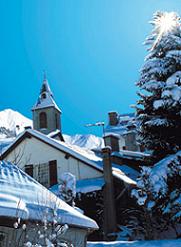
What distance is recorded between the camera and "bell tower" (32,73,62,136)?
137 ft

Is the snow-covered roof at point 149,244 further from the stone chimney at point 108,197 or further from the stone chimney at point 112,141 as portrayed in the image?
the stone chimney at point 112,141

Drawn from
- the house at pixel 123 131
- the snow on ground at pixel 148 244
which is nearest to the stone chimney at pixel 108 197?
the snow on ground at pixel 148 244

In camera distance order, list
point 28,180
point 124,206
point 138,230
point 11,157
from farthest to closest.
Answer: point 11,157
point 124,206
point 138,230
point 28,180

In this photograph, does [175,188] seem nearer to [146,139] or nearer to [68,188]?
[146,139]

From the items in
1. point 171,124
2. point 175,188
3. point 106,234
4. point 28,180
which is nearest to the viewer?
point 28,180

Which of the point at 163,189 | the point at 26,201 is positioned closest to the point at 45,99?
the point at 163,189

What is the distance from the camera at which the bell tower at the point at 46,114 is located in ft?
137

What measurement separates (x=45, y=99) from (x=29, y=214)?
37.2m

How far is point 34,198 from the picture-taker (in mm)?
9016

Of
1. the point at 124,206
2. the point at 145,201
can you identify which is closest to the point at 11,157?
the point at 124,206

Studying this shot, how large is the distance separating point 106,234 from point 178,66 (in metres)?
8.98

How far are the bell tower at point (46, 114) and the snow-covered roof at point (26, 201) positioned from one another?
3085 centimetres

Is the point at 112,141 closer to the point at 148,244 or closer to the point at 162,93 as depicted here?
the point at 162,93

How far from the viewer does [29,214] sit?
810cm
